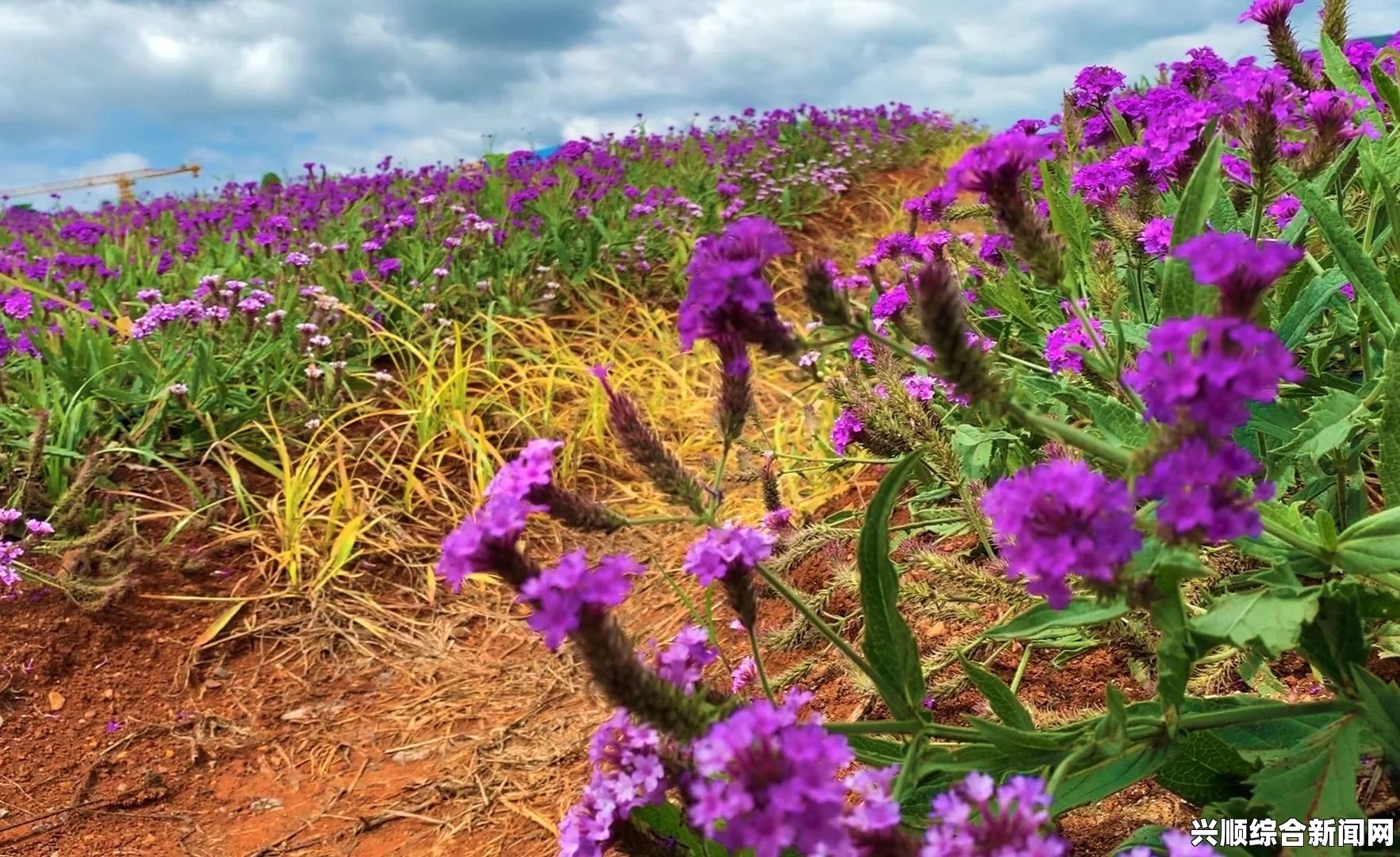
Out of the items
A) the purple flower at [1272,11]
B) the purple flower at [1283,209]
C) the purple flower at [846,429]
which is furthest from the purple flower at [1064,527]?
the purple flower at [1272,11]

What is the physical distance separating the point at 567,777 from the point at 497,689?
2.07 ft

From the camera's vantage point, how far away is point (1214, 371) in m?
0.71

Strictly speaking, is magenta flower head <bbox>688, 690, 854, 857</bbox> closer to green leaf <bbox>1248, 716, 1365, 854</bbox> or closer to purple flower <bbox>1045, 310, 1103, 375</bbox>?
green leaf <bbox>1248, 716, 1365, 854</bbox>

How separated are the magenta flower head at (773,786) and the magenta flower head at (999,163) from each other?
1.96 feet

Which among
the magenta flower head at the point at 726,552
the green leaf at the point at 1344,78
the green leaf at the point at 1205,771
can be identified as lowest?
the green leaf at the point at 1205,771

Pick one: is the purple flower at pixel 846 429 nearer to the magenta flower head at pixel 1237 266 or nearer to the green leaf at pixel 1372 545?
the green leaf at pixel 1372 545

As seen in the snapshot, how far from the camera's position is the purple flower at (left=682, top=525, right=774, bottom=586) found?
3.24 ft

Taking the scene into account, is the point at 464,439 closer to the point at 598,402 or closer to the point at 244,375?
the point at 598,402

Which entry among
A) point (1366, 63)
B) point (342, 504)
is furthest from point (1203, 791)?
point (342, 504)

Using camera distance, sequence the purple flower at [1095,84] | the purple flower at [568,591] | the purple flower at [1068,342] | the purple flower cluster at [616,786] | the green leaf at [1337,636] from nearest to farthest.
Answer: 1. the purple flower at [568,591]
2. the purple flower cluster at [616,786]
3. the green leaf at [1337,636]
4. the purple flower at [1068,342]
5. the purple flower at [1095,84]

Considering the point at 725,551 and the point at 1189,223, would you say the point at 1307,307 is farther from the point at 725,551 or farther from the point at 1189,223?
the point at 725,551

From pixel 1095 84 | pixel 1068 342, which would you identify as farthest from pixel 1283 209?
pixel 1068 342

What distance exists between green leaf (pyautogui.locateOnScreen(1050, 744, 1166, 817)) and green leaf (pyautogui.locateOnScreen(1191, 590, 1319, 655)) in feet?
0.53

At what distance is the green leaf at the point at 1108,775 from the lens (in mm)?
1032
